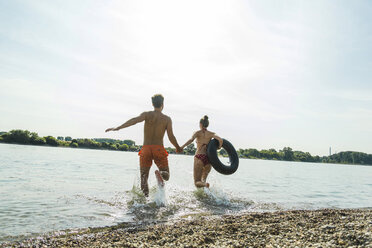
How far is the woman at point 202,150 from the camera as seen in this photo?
293 inches

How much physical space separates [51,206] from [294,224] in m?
4.65

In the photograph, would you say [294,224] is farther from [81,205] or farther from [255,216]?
[81,205]

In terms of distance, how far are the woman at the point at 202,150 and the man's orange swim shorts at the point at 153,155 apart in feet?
5.35

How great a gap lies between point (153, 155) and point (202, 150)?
6.76ft

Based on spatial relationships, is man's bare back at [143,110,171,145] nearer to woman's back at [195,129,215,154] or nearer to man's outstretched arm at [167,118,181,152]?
man's outstretched arm at [167,118,181,152]

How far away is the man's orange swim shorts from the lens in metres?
5.78

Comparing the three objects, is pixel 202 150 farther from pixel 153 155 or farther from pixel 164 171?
pixel 153 155

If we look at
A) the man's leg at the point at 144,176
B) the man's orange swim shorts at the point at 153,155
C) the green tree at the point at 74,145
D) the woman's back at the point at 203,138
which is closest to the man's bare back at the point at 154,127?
the man's orange swim shorts at the point at 153,155

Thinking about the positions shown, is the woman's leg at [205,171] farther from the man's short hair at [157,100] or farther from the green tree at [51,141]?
the green tree at [51,141]

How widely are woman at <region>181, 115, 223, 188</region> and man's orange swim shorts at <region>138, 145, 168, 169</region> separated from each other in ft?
5.35

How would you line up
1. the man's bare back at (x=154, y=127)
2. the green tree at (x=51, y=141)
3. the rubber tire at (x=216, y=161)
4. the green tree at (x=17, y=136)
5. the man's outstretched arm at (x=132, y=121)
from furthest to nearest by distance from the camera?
the green tree at (x=51, y=141) → the green tree at (x=17, y=136) → the rubber tire at (x=216, y=161) → the man's bare back at (x=154, y=127) → the man's outstretched arm at (x=132, y=121)

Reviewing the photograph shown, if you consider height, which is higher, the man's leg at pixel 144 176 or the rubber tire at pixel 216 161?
the rubber tire at pixel 216 161

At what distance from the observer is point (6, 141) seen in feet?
208

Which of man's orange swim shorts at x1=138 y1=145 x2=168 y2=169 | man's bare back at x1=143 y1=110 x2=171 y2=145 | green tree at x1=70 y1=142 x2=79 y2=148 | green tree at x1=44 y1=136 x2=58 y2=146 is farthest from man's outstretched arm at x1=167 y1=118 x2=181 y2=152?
green tree at x1=70 y1=142 x2=79 y2=148
